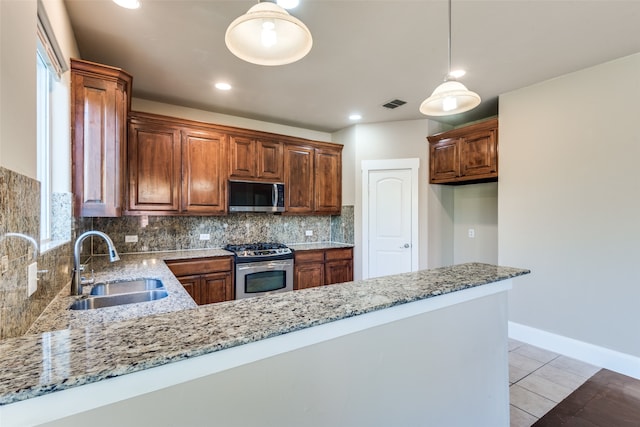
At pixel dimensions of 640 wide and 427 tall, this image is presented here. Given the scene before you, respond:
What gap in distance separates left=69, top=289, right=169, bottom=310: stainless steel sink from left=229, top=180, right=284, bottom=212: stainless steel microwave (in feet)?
5.83

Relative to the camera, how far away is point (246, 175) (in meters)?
3.87

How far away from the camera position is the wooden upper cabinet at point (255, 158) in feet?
12.4

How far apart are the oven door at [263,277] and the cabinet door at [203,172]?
2.67 feet

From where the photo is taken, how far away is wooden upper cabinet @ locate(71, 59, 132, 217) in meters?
2.26

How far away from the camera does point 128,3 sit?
1908 mm

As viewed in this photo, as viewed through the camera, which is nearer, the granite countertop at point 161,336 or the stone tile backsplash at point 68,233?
the granite countertop at point 161,336

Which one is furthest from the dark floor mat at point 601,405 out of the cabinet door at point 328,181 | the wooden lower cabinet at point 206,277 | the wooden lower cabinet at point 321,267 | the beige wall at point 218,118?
→ the beige wall at point 218,118

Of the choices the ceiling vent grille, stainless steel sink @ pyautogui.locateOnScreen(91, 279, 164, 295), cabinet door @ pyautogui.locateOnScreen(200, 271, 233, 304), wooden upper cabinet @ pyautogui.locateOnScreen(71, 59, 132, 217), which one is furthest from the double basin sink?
the ceiling vent grille

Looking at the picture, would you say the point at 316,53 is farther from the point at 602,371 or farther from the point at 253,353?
the point at 602,371

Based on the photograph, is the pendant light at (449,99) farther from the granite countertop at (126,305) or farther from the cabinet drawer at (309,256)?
the cabinet drawer at (309,256)

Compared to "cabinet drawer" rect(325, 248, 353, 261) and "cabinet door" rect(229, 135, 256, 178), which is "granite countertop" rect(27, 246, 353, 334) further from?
"cabinet drawer" rect(325, 248, 353, 261)

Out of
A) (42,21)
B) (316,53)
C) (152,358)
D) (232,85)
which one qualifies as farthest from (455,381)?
(232,85)

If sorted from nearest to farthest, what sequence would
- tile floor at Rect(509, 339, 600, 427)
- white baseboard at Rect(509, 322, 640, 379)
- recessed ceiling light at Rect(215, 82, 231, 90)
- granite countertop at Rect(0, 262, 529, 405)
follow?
granite countertop at Rect(0, 262, 529, 405) < tile floor at Rect(509, 339, 600, 427) < white baseboard at Rect(509, 322, 640, 379) < recessed ceiling light at Rect(215, 82, 231, 90)

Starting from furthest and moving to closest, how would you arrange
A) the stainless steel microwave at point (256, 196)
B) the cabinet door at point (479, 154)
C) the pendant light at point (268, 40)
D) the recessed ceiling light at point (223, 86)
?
1. the stainless steel microwave at point (256, 196)
2. the cabinet door at point (479, 154)
3. the recessed ceiling light at point (223, 86)
4. the pendant light at point (268, 40)
